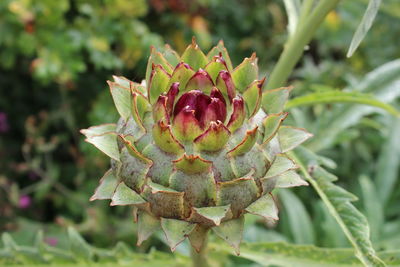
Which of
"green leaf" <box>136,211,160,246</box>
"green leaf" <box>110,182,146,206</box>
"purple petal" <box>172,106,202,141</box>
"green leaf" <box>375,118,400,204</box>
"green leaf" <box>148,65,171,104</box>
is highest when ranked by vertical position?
"green leaf" <box>375,118,400,204</box>

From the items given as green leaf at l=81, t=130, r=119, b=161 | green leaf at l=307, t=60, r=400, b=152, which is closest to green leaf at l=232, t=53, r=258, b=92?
green leaf at l=81, t=130, r=119, b=161

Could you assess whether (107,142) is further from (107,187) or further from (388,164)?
(388,164)

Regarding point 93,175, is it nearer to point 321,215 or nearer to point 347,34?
point 321,215

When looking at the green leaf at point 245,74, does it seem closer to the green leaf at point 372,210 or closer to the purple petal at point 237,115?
the purple petal at point 237,115

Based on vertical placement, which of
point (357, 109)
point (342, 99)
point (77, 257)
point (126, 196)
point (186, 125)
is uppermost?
point (357, 109)

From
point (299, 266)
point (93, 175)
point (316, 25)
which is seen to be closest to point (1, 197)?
point (93, 175)

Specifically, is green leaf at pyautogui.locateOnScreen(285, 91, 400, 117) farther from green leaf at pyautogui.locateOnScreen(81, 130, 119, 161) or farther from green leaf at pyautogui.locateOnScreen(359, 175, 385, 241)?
green leaf at pyautogui.locateOnScreen(359, 175, 385, 241)

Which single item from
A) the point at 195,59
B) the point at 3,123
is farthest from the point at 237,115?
the point at 3,123
